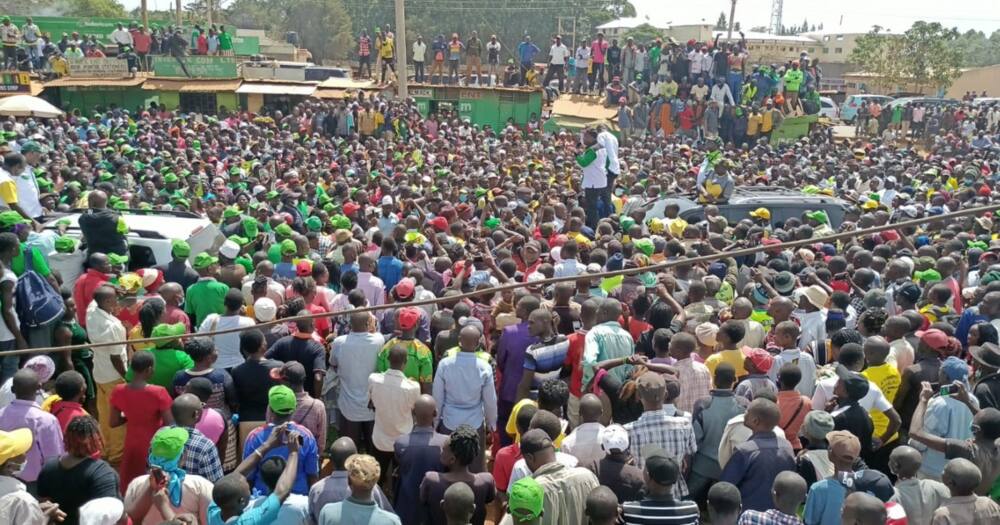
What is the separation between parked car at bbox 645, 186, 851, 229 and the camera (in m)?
11.9

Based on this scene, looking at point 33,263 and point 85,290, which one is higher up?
point 33,263

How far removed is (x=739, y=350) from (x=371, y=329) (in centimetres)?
249

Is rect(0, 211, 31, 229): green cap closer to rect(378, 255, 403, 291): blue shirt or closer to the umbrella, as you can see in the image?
rect(378, 255, 403, 291): blue shirt

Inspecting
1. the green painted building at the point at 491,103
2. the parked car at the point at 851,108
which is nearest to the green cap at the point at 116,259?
the green painted building at the point at 491,103

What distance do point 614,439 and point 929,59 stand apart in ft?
123

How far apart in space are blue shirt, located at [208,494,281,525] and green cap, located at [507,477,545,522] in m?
1.16

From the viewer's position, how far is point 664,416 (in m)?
5.01

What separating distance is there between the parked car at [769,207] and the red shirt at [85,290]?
22.5 ft

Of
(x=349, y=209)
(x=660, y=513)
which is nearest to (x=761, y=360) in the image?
(x=660, y=513)

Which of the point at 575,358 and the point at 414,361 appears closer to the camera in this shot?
the point at 414,361

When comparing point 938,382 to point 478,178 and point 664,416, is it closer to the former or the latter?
point 664,416

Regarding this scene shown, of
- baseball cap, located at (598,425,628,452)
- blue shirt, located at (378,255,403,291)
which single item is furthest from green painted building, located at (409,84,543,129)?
baseball cap, located at (598,425,628,452)

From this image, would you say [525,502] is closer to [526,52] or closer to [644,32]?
[526,52]

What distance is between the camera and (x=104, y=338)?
20.7ft
